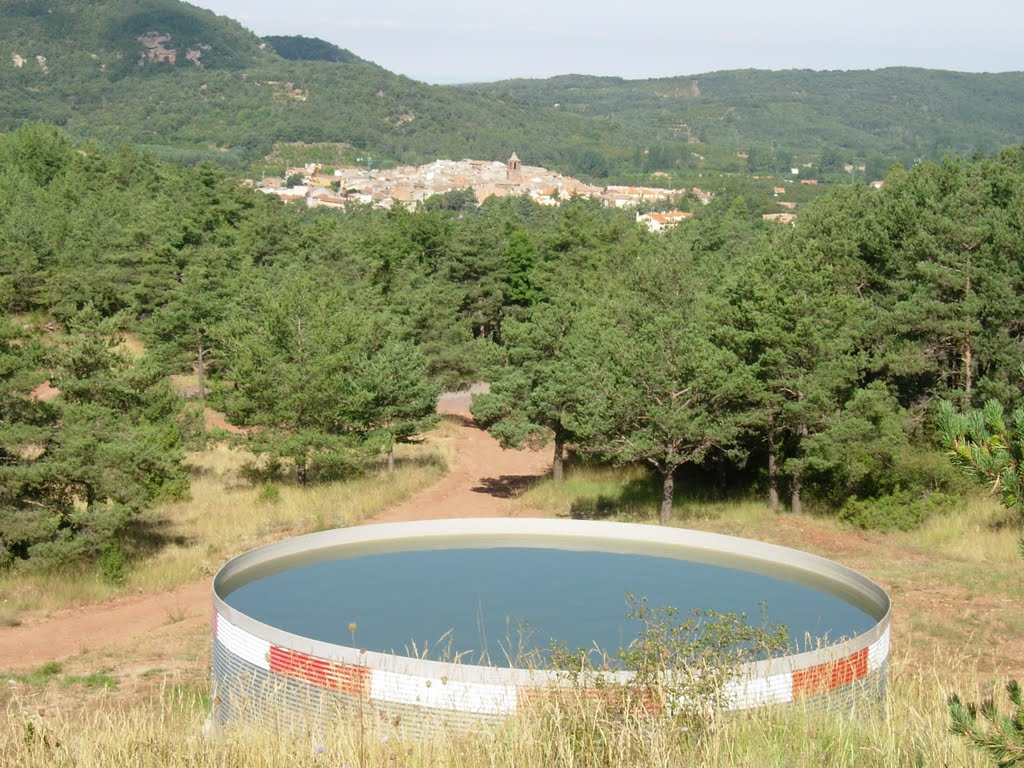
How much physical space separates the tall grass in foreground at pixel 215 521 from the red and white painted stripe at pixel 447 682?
826 cm

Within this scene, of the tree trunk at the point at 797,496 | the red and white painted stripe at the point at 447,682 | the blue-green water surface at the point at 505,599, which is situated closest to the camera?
the red and white painted stripe at the point at 447,682

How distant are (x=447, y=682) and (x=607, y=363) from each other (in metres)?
16.0

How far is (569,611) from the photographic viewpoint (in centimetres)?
1223

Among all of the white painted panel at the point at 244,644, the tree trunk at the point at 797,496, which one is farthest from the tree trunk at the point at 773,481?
the white painted panel at the point at 244,644

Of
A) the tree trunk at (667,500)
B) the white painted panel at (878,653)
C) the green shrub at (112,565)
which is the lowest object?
the green shrub at (112,565)

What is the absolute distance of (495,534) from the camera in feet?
51.2

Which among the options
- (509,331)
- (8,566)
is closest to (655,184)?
(509,331)

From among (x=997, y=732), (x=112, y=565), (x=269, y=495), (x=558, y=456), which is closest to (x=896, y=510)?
(x=558, y=456)

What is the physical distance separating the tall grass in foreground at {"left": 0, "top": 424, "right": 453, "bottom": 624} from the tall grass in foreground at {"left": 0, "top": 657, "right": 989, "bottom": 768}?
37.5 feet

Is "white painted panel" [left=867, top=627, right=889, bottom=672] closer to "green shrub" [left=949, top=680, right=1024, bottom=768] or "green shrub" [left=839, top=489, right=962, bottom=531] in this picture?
"green shrub" [left=949, top=680, right=1024, bottom=768]

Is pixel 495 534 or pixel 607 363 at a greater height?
pixel 607 363

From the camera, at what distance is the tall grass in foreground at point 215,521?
17.4 meters

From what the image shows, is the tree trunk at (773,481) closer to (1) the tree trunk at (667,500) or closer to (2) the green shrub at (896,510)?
(2) the green shrub at (896,510)

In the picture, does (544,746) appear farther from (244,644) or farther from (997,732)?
(244,644)
